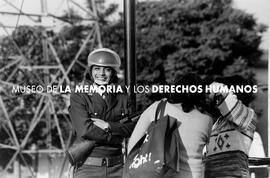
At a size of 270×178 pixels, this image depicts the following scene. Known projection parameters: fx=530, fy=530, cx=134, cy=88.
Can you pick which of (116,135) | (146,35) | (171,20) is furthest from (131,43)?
(146,35)

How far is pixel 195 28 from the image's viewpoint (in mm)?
6227

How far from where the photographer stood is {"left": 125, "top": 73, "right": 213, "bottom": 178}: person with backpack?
6.47 ft

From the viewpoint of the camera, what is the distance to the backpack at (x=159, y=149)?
6.42 ft

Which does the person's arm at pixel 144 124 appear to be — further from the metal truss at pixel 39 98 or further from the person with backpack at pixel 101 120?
the metal truss at pixel 39 98

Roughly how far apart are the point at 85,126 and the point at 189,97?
0.51 m

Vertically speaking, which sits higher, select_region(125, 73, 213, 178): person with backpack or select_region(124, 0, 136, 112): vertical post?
select_region(124, 0, 136, 112): vertical post

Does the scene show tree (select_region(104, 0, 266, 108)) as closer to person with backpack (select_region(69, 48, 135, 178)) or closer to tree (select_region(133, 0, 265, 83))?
tree (select_region(133, 0, 265, 83))

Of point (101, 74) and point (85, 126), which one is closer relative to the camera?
point (85, 126)

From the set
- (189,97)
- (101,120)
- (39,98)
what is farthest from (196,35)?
(189,97)

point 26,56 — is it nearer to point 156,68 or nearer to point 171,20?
point 156,68

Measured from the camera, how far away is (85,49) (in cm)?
611

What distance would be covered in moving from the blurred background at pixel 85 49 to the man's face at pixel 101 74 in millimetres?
1849

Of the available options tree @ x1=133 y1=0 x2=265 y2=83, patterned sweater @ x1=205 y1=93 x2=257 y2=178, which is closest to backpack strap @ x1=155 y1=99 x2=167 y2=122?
patterned sweater @ x1=205 y1=93 x2=257 y2=178

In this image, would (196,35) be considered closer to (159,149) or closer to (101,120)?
(101,120)
